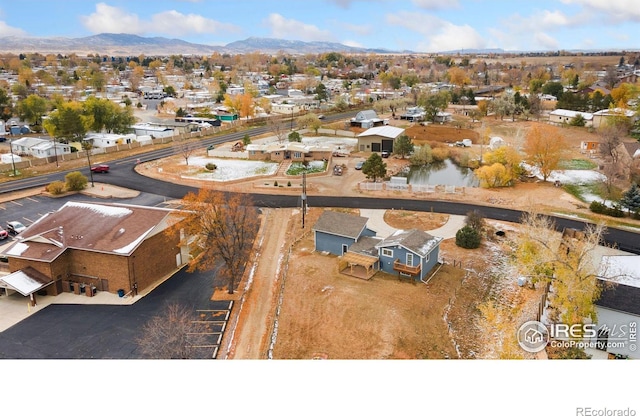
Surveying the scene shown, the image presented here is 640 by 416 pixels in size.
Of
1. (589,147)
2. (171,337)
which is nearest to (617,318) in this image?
(171,337)

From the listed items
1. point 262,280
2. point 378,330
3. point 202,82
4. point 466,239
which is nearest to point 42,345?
point 262,280

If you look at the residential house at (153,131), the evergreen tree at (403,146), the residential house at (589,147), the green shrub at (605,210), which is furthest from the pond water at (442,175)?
the residential house at (153,131)

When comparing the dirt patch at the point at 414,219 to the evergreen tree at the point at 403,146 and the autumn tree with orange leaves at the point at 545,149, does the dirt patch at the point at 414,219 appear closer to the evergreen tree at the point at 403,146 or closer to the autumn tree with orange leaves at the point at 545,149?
the autumn tree with orange leaves at the point at 545,149

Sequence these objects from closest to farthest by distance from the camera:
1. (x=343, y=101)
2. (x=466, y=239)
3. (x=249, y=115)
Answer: (x=466, y=239) < (x=249, y=115) < (x=343, y=101)

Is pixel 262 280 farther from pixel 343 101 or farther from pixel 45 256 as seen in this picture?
pixel 343 101

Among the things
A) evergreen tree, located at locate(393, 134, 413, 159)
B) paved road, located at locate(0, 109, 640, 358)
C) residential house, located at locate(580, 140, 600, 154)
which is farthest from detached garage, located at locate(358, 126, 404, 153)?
paved road, located at locate(0, 109, 640, 358)

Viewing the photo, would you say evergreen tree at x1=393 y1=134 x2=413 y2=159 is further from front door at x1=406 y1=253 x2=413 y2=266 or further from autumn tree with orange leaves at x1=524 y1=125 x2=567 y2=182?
front door at x1=406 y1=253 x2=413 y2=266

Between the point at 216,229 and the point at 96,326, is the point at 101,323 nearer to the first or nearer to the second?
the point at 96,326
